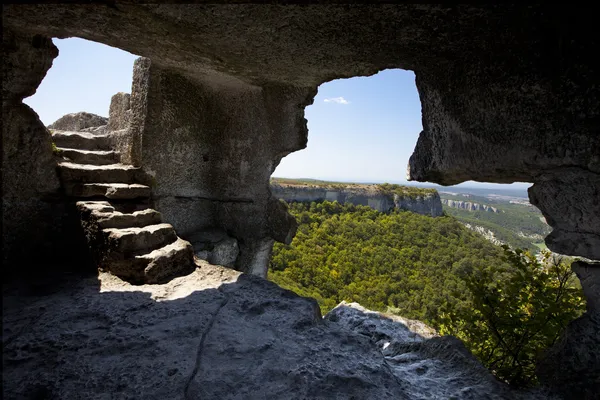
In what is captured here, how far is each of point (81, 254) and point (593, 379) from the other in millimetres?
4239

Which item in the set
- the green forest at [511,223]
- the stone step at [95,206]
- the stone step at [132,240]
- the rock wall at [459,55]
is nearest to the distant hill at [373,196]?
the green forest at [511,223]

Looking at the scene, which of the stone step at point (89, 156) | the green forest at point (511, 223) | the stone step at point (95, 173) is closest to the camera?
the stone step at point (95, 173)

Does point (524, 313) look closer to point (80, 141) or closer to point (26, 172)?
point (26, 172)

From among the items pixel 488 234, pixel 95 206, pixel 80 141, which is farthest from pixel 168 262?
pixel 488 234

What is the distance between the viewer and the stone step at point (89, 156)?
151 inches

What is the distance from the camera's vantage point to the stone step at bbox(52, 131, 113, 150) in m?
4.38

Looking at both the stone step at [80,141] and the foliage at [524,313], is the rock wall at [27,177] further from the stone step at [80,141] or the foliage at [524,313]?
the foliage at [524,313]

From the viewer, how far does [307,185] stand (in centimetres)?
4212

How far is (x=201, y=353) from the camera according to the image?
1983 millimetres

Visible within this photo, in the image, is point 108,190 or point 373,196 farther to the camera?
point 373,196

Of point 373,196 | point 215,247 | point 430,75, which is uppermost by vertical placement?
point 430,75

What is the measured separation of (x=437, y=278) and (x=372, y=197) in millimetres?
20691

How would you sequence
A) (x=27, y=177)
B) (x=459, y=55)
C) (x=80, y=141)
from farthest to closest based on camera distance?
(x=80, y=141) < (x=27, y=177) < (x=459, y=55)

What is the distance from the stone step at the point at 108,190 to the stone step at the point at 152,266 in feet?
2.85
